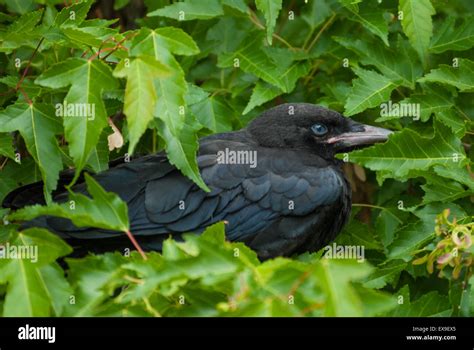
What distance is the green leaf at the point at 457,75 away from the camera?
15.8ft

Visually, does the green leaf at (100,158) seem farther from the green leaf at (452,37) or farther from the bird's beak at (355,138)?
the green leaf at (452,37)

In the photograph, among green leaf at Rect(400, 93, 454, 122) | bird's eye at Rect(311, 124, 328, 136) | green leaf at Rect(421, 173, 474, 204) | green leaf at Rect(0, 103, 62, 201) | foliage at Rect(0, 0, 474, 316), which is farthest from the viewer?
bird's eye at Rect(311, 124, 328, 136)

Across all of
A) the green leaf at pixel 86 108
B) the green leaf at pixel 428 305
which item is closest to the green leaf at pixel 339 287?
the green leaf at pixel 86 108

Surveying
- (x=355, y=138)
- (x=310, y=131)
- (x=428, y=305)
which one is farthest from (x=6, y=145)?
(x=428, y=305)

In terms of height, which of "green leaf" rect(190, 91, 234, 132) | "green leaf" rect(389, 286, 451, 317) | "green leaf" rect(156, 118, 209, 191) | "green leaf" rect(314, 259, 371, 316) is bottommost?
"green leaf" rect(314, 259, 371, 316)

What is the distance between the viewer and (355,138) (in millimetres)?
5062

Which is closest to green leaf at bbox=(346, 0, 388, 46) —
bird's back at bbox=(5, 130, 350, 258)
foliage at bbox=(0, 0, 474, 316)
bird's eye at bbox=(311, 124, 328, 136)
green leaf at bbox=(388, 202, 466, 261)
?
foliage at bbox=(0, 0, 474, 316)

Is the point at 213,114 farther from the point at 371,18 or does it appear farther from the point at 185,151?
the point at 185,151

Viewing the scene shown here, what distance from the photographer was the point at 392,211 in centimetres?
525

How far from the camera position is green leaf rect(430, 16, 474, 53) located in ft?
16.7

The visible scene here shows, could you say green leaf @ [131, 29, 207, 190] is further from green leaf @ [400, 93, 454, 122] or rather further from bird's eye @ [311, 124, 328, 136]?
green leaf @ [400, 93, 454, 122]

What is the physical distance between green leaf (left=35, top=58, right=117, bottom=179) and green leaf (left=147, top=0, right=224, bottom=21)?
1134 mm

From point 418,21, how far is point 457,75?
1.20ft
